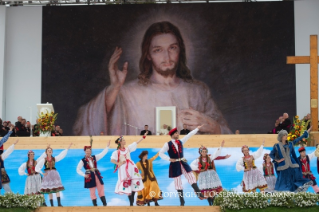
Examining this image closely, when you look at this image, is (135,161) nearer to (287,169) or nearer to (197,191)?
(197,191)

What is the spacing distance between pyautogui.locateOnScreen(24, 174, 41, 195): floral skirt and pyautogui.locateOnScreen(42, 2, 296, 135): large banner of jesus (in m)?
10.8

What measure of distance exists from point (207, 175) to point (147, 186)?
1.16 m

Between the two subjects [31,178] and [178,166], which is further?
[31,178]

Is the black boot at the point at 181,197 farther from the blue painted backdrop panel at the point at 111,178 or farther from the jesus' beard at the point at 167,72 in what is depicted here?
the jesus' beard at the point at 167,72

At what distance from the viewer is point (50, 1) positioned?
72.7ft

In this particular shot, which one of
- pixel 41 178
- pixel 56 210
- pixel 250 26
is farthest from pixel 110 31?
pixel 56 210

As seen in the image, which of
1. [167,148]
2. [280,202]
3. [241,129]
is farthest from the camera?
[241,129]

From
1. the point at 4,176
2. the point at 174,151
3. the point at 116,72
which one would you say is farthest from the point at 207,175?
the point at 116,72

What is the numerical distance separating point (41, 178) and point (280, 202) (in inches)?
185

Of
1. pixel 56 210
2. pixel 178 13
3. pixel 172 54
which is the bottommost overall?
pixel 56 210

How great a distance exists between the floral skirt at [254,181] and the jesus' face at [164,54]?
456 inches

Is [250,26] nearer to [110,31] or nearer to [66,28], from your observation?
[110,31]

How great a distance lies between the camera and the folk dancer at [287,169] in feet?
31.1

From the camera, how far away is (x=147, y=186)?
1034cm
